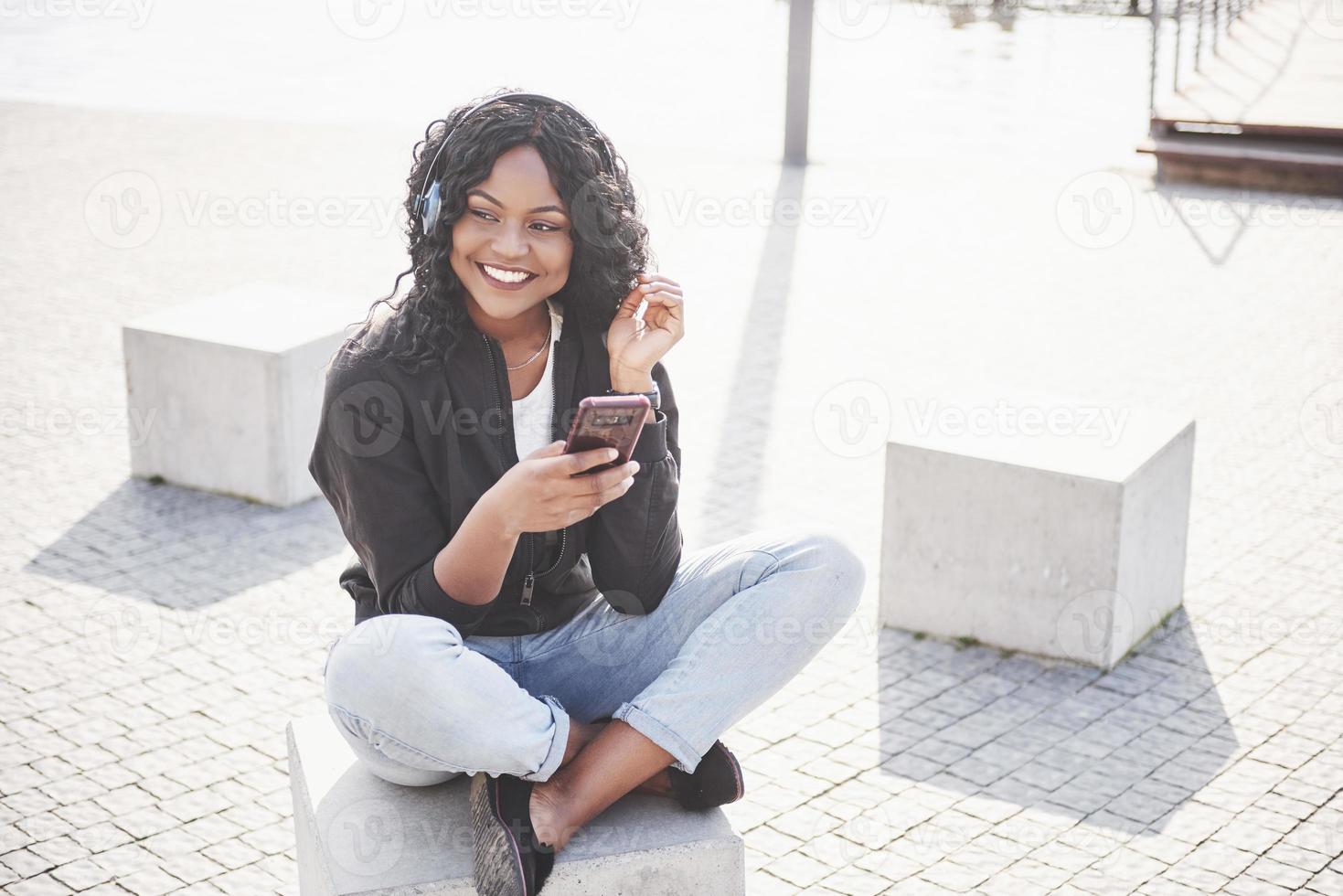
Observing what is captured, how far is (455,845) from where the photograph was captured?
2.84 metres

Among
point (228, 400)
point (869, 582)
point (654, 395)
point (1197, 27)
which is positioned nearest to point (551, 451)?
point (654, 395)

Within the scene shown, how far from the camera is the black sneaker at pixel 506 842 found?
265cm

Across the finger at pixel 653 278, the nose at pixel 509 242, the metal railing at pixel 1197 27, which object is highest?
the metal railing at pixel 1197 27

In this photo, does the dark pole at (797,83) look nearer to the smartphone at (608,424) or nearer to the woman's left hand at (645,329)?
the woman's left hand at (645,329)

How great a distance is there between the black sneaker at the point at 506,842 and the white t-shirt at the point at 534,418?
0.67m

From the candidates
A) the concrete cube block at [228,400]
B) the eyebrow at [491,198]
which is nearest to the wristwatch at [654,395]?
the eyebrow at [491,198]

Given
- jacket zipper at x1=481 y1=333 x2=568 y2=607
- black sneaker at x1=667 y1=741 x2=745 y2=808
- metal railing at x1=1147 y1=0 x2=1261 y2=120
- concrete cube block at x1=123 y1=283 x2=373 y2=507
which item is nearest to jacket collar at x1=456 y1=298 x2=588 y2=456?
jacket zipper at x1=481 y1=333 x2=568 y2=607

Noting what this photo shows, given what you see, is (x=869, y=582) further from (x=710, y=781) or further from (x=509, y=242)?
(x=509, y=242)

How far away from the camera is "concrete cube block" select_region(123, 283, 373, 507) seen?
5871mm

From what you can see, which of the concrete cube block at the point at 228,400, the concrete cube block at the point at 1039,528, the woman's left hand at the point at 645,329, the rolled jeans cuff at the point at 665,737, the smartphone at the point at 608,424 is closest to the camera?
the smartphone at the point at 608,424

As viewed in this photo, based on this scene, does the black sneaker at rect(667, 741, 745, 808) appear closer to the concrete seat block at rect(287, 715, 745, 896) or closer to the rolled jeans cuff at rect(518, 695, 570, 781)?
the concrete seat block at rect(287, 715, 745, 896)

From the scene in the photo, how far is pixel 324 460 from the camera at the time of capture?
9.61ft

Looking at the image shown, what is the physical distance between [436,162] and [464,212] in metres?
0.12

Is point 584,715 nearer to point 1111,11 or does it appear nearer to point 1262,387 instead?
point 1262,387
